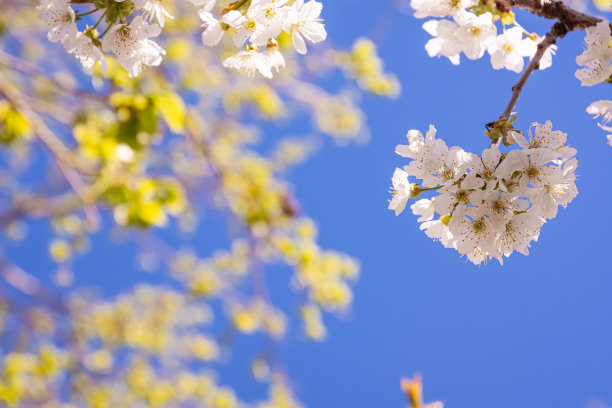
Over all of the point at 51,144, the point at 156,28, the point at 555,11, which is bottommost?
the point at 156,28

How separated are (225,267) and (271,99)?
150 cm

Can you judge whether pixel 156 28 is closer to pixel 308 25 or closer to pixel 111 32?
pixel 111 32

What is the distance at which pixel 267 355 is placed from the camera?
122 inches

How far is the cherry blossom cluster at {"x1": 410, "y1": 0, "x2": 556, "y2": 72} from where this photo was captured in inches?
39.9

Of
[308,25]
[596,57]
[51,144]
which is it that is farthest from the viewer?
[51,144]

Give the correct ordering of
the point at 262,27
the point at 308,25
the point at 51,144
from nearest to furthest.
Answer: the point at 262,27
the point at 308,25
the point at 51,144

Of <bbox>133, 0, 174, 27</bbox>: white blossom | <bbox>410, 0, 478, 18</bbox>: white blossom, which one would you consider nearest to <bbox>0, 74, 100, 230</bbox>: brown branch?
<bbox>133, 0, 174, 27</bbox>: white blossom

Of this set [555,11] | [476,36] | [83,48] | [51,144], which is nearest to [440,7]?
[476,36]

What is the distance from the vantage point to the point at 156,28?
103 centimetres

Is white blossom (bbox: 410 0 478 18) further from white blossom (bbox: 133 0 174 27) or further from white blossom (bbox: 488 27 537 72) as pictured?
white blossom (bbox: 133 0 174 27)

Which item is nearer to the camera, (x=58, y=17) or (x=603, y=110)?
(x=603, y=110)

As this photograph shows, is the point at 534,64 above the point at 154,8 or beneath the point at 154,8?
above

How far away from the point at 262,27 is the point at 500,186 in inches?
23.3

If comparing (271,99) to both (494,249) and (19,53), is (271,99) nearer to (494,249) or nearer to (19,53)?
(19,53)
